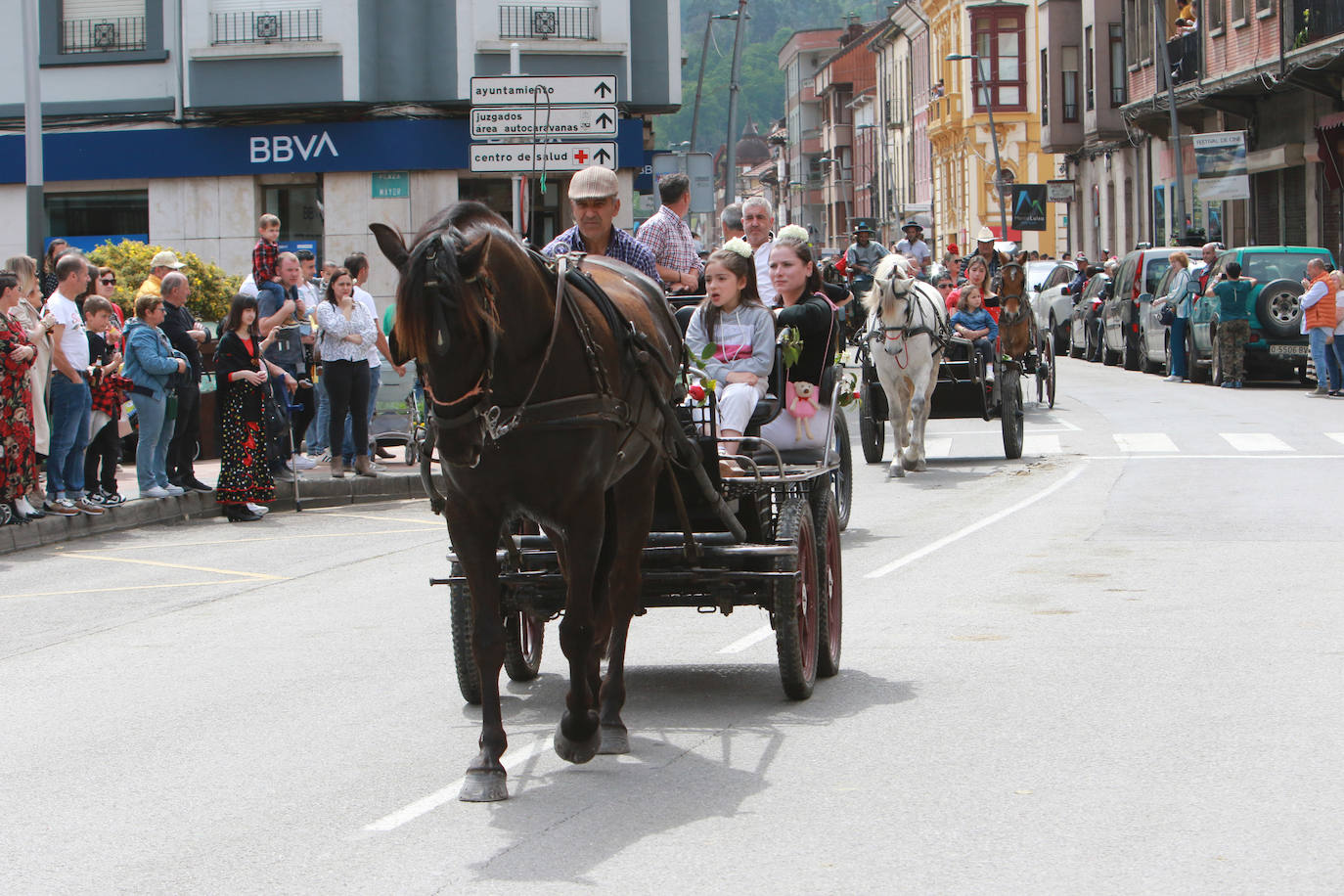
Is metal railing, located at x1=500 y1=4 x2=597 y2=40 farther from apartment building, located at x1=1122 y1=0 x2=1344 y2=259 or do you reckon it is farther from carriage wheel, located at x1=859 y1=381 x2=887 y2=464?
apartment building, located at x1=1122 y1=0 x2=1344 y2=259

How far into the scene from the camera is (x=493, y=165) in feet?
56.3

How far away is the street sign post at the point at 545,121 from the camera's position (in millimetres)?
17070

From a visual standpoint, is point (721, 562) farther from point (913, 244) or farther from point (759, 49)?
point (759, 49)

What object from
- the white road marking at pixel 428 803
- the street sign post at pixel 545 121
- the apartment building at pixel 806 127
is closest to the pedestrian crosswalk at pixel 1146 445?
the street sign post at pixel 545 121

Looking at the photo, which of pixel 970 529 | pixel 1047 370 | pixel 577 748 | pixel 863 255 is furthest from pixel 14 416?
pixel 1047 370

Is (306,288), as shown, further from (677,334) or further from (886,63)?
(886,63)

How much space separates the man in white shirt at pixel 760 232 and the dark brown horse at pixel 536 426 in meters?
5.08

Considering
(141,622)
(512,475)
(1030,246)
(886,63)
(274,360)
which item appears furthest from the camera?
(886,63)

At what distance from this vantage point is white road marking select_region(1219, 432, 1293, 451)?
18973 millimetres

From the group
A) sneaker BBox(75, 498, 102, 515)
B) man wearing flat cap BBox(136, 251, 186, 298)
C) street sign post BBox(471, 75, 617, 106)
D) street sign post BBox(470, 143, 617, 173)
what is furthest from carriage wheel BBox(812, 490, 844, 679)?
man wearing flat cap BBox(136, 251, 186, 298)

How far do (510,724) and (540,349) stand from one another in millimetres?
1831

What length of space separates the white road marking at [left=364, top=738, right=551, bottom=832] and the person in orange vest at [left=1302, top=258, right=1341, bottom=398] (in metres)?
21.1

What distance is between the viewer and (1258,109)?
42.6 meters

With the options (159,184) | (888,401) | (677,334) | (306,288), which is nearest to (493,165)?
(306,288)
